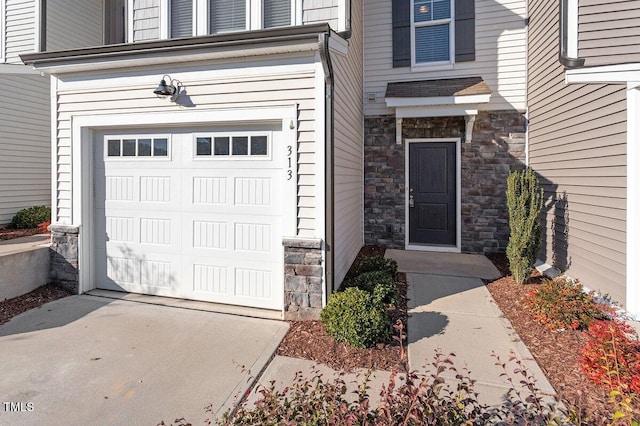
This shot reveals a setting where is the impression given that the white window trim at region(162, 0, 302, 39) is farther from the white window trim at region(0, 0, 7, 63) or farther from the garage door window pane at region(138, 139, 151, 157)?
the white window trim at region(0, 0, 7, 63)

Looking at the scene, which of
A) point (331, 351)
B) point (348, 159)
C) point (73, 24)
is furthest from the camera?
point (73, 24)

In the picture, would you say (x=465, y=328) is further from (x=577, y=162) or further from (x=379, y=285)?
(x=577, y=162)

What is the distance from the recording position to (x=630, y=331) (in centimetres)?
288

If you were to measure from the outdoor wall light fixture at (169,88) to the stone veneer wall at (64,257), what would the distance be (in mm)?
2189

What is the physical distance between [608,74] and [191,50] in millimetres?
4445

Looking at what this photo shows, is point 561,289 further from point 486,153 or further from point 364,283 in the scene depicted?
point 486,153

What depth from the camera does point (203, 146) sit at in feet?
13.5

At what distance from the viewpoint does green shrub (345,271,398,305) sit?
142 inches

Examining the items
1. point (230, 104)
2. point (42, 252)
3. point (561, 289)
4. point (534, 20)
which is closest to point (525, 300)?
point (561, 289)

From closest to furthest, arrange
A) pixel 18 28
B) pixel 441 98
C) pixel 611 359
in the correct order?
pixel 611 359
pixel 441 98
pixel 18 28

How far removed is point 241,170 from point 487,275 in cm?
412

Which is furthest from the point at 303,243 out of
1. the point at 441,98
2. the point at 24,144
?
the point at 24,144

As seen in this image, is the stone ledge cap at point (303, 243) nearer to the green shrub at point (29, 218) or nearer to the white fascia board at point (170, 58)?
the white fascia board at point (170, 58)

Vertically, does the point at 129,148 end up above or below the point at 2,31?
below
